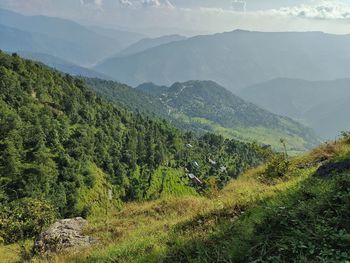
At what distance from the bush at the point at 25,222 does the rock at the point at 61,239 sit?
298cm

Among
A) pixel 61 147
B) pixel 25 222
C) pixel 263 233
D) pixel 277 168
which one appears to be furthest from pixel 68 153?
pixel 263 233

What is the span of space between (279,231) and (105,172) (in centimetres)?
15708

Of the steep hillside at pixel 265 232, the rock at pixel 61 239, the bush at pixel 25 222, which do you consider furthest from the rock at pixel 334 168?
the bush at pixel 25 222

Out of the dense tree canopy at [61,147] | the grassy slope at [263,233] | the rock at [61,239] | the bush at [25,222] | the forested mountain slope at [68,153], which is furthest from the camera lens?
the forested mountain slope at [68,153]

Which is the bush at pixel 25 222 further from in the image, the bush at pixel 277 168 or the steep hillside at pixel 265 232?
the bush at pixel 277 168

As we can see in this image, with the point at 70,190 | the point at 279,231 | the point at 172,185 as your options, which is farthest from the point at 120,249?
the point at 172,185

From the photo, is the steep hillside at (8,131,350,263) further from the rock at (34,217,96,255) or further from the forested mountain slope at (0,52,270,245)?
the forested mountain slope at (0,52,270,245)

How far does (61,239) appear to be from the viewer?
1631 centimetres

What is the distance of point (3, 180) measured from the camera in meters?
119

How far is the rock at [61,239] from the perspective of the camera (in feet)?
51.2

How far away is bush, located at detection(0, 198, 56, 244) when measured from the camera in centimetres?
2038

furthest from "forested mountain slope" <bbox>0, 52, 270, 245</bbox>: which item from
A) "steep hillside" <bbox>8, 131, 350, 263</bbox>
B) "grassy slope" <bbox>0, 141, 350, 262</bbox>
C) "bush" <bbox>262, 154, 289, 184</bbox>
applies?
"grassy slope" <bbox>0, 141, 350, 262</bbox>

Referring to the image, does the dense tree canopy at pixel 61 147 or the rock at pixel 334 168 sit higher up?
the rock at pixel 334 168

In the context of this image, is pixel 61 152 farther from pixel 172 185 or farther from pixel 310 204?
pixel 310 204
